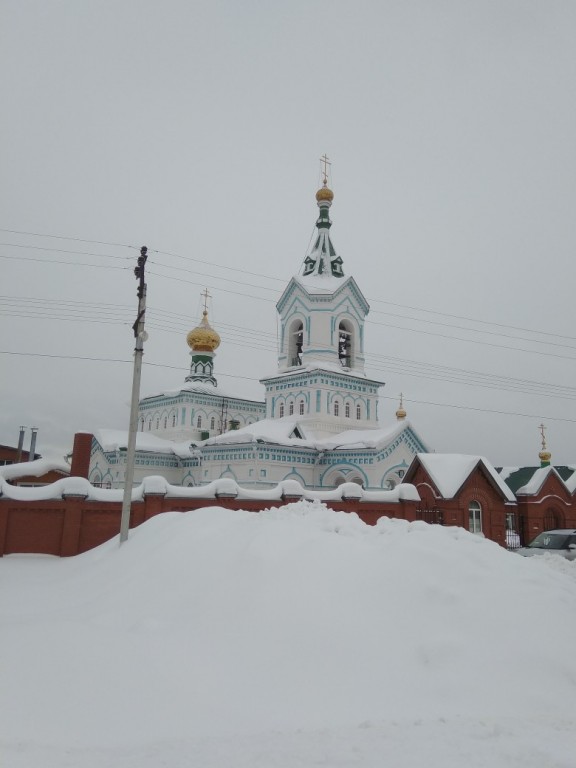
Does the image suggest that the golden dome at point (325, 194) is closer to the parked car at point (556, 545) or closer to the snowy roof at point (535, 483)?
the snowy roof at point (535, 483)

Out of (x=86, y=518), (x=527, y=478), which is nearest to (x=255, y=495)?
(x=86, y=518)

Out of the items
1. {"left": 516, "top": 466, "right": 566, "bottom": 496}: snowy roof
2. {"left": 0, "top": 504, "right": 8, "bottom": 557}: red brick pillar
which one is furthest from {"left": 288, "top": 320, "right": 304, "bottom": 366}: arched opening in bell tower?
{"left": 0, "top": 504, "right": 8, "bottom": 557}: red brick pillar

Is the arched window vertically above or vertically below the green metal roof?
below

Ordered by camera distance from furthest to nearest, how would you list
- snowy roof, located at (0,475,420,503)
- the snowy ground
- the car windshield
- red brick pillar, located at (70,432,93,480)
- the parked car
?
red brick pillar, located at (70,432,93,480)
the car windshield
the parked car
snowy roof, located at (0,475,420,503)
the snowy ground

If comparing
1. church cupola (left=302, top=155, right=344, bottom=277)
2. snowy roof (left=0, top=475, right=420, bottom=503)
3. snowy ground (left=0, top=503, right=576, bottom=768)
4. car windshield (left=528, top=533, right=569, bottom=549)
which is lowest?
snowy ground (left=0, top=503, right=576, bottom=768)

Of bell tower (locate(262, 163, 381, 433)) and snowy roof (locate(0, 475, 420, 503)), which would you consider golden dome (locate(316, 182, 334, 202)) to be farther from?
snowy roof (locate(0, 475, 420, 503))

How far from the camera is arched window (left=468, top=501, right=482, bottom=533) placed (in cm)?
2289

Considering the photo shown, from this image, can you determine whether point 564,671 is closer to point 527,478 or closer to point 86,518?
point 86,518

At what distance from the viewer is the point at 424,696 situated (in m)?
5.50

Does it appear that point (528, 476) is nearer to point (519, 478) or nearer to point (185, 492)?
point (519, 478)

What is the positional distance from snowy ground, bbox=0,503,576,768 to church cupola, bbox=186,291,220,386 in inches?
1369

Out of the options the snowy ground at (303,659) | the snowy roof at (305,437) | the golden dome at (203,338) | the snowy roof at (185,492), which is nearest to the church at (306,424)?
the snowy roof at (305,437)

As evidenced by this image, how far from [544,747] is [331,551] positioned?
3.94 metres

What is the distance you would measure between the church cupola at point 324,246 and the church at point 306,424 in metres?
0.06
